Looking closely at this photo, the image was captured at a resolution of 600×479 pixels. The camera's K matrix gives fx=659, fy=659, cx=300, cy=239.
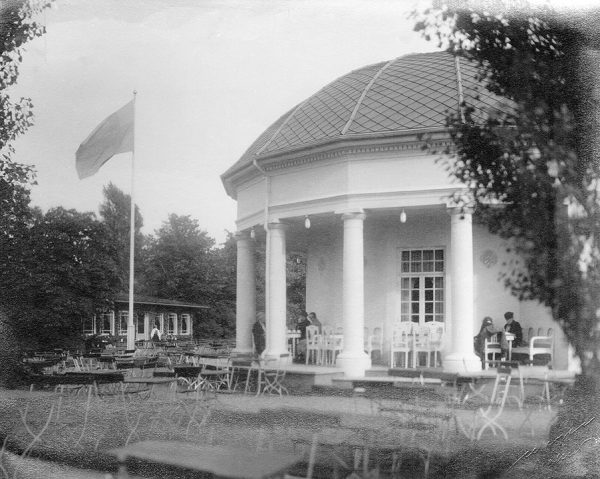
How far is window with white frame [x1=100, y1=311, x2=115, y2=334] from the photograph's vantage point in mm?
6242

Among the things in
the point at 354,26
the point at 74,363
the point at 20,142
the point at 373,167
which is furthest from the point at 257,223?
the point at 354,26

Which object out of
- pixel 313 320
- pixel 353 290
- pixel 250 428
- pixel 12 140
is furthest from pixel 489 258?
pixel 313 320

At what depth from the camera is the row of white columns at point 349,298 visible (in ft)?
24.8

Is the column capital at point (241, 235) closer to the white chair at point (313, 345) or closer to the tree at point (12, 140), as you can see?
the tree at point (12, 140)

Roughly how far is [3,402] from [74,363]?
66.4 inches

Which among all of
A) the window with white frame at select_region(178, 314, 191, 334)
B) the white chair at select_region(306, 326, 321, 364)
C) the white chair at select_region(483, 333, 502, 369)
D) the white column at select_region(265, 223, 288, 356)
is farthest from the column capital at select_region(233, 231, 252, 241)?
the white chair at select_region(306, 326, 321, 364)

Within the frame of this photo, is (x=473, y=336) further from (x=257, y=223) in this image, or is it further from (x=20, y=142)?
(x=20, y=142)

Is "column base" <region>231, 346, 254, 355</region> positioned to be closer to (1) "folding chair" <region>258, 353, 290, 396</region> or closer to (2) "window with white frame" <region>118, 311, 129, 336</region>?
(1) "folding chair" <region>258, 353, 290, 396</region>

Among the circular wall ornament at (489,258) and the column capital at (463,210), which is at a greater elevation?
the column capital at (463,210)

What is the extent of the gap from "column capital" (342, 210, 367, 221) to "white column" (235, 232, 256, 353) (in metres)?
2.05

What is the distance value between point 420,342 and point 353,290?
1407 mm

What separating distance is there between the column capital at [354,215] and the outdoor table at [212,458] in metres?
5.50

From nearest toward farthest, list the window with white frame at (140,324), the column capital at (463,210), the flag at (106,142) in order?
the column capital at (463,210)
the flag at (106,142)
the window with white frame at (140,324)

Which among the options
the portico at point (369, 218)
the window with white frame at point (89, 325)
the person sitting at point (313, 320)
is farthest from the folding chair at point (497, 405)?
the person sitting at point (313, 320)
